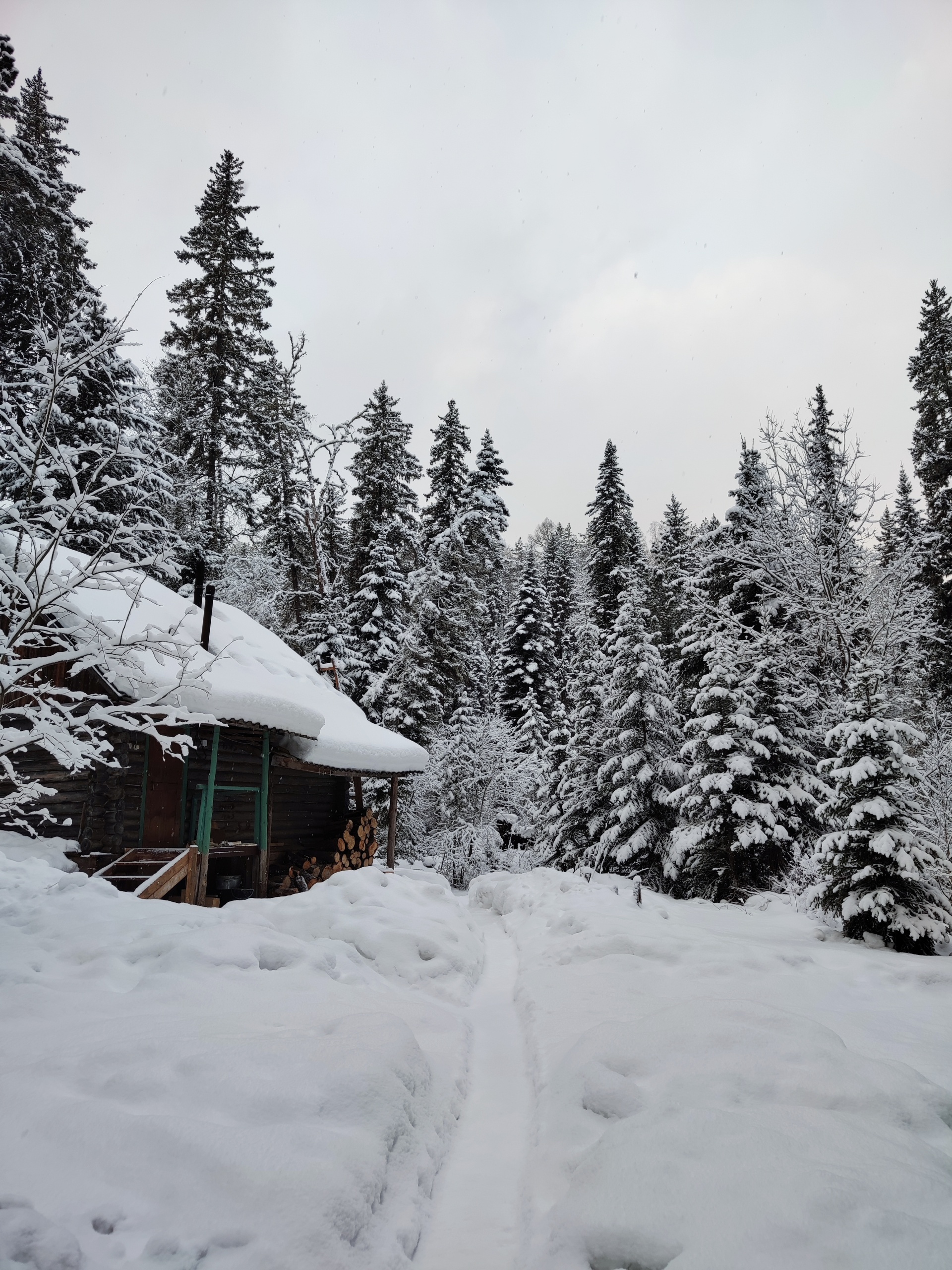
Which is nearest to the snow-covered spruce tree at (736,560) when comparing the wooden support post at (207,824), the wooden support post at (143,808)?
the wooden support post at (207,824)

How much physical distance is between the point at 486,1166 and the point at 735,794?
11077 mm

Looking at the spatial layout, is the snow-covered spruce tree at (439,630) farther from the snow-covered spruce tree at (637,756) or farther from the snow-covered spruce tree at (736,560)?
the snow-covered spruce tree at (736,560)

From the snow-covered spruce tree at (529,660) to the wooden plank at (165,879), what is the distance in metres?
22.6

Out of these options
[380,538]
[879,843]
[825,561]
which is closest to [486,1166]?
[879,843]

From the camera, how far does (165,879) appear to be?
8.03 metres

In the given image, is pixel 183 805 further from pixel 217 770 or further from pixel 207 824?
pixel 207 824

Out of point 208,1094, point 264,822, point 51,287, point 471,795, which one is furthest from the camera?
point 471,795

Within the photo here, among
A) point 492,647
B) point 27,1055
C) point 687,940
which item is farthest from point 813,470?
point 492,647

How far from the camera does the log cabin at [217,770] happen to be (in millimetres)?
9273

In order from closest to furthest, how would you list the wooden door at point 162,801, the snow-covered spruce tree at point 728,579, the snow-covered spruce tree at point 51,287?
the wooden door at point 162,801 < the snow-covered spruce tree at point 51,287 < the snow-covered spruce tree at point 728,579

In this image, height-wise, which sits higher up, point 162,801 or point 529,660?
point 529,660

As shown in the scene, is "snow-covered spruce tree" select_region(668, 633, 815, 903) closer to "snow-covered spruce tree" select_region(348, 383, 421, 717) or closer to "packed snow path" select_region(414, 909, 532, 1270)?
"packed snow path" select_region(414, 909, 532, 1270)

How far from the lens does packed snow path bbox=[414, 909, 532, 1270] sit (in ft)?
8.49

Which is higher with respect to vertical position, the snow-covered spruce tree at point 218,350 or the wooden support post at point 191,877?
the snow-covered spruce tree at point 218,350
